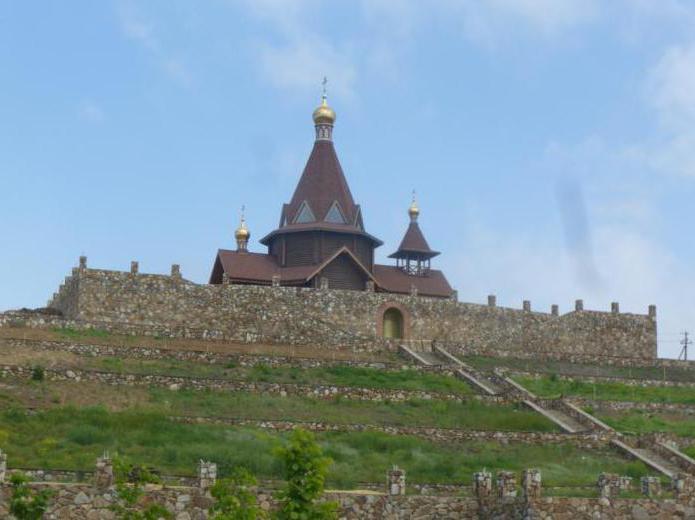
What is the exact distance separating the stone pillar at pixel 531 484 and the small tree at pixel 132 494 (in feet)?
19.4

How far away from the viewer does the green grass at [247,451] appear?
24.2 metres

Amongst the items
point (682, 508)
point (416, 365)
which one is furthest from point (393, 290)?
point (682, 508)

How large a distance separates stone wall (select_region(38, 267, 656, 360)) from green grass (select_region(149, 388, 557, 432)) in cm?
994

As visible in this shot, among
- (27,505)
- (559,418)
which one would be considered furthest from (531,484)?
(559,418)

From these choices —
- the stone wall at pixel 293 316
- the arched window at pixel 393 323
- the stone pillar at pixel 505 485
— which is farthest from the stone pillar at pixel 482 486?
the arched window at pixel 393 323

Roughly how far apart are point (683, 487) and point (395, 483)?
5356 millimetres

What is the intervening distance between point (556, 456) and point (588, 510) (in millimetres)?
9988

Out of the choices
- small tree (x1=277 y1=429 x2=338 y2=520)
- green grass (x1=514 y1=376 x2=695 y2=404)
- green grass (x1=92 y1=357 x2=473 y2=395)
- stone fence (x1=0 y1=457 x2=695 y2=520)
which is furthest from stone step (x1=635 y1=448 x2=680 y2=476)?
small tree (x1=277 y1=429 x2=338 y2=520)

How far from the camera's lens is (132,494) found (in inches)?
674

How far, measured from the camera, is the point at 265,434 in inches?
1136

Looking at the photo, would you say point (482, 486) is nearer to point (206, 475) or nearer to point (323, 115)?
point (206, 475)

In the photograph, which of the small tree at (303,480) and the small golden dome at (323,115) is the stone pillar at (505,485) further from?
the small golden dome at (323,115)

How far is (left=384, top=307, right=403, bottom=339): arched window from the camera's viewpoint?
1911 inches

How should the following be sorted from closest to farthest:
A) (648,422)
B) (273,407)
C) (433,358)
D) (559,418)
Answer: (273,407) → (559,418) → (648,422) → (433,358)
